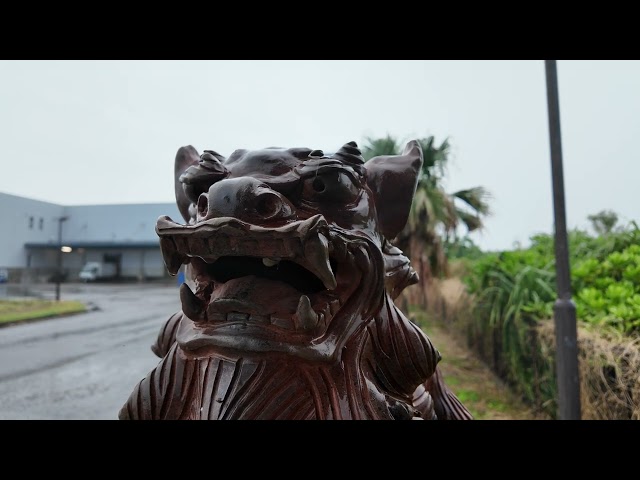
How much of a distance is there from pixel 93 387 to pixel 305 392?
4032 mm

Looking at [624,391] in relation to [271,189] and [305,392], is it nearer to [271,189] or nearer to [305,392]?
[305,392]

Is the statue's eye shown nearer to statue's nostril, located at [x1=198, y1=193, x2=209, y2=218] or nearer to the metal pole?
statue's nostril, located at [x1=198, y1=193, x2=209, y2=218]

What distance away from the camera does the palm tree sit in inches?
213

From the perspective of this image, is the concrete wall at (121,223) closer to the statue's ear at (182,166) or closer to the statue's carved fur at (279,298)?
the statue's ear at (182,166)

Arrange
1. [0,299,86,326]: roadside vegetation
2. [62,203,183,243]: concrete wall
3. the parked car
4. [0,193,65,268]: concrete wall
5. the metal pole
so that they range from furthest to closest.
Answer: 1. the parked car
2. [62,203,183,243]: concrete wall
3. [0,299,86,326]: roadside vegetation
4. [0,193,65,268]: concrete wall
5. the metal pole

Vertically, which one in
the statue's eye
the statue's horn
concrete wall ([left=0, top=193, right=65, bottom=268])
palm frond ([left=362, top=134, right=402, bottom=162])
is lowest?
the statue's eye

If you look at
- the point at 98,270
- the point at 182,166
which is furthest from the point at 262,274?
the point at 98,270

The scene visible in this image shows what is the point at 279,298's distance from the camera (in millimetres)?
798

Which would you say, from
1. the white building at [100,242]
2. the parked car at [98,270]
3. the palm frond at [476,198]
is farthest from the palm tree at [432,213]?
the parked car at [98,270]

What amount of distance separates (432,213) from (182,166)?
4.54 meters

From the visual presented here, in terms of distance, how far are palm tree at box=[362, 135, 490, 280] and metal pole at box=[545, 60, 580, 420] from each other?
2373 millimetres

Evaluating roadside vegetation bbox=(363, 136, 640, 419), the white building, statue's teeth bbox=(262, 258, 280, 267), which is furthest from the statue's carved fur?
the white building

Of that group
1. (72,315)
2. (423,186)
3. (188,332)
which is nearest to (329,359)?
(188,332)

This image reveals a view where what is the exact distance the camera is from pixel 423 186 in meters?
5.64
